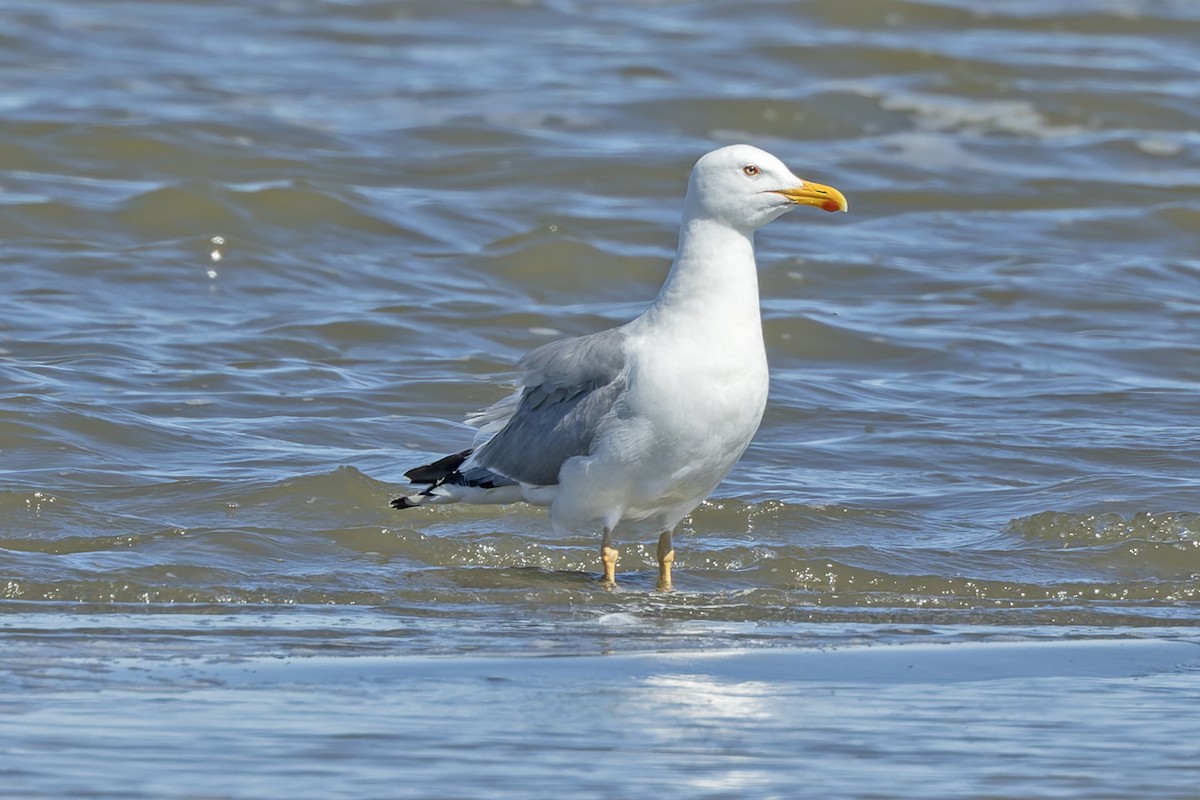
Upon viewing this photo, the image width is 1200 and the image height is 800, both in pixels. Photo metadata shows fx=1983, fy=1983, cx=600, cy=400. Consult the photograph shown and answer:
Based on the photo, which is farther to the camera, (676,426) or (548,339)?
(548,339)

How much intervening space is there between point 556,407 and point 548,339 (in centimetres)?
479

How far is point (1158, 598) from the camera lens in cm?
709

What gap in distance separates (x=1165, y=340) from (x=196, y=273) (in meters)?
6.06

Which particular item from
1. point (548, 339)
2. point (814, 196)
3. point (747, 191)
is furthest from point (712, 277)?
point (548, 339)

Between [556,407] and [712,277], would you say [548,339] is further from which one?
[712,277]

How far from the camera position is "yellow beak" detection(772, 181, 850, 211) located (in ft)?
22.5

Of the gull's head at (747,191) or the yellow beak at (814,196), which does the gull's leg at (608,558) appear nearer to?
the gull's head at (747,191)

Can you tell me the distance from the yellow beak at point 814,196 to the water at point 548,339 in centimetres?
138

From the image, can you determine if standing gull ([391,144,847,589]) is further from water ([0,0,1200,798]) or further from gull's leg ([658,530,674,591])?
water ([0,0,1200,798])

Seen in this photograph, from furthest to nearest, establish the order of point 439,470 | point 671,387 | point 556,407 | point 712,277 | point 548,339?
point 548,339 → point 439,470 → point 556,407 → point 712,277 → point 671,387

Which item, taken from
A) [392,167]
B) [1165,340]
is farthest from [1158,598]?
[392,167]

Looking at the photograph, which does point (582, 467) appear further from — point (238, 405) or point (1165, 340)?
→ point (1165, 340)

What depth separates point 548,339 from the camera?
11.9 meters

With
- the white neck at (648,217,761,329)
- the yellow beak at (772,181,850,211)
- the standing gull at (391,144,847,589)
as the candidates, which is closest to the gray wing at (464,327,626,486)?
the standing gull at (391,144,847,589)
